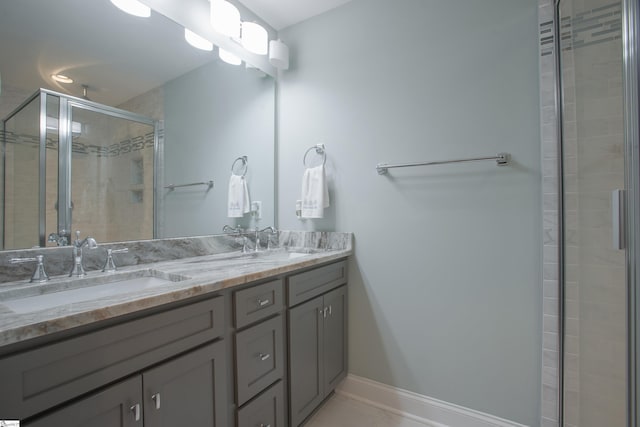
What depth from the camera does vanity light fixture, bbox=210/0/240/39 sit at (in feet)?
5.42

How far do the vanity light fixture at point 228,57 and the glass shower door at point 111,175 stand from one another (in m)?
0.70

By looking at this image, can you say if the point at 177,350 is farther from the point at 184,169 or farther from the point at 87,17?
the point at 87,17

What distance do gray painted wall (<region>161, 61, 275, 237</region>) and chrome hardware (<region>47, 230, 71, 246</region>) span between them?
39 centimetres

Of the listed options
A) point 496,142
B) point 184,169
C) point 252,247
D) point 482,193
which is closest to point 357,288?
point 252,247

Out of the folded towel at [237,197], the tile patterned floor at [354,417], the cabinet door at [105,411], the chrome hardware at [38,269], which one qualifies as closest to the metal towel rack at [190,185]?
the folded towel at [237,197]

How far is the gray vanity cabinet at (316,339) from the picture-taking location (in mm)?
1377

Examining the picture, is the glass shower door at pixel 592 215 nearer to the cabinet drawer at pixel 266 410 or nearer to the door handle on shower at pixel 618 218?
the door handle on shower at pixel 618 218

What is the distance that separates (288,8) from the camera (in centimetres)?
193

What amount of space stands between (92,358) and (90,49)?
124 cm

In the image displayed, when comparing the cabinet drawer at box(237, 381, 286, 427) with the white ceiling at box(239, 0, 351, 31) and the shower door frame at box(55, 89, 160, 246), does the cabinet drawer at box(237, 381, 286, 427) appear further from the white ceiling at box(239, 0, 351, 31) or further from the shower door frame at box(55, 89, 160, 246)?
the white ceiling at box(239, 0, 351, 31)

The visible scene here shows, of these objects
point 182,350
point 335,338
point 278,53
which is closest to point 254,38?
point 278,53

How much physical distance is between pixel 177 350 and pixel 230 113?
1.48m

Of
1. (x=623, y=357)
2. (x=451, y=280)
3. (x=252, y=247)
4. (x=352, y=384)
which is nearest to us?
(x=623, y=357)

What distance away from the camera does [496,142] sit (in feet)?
4.71
